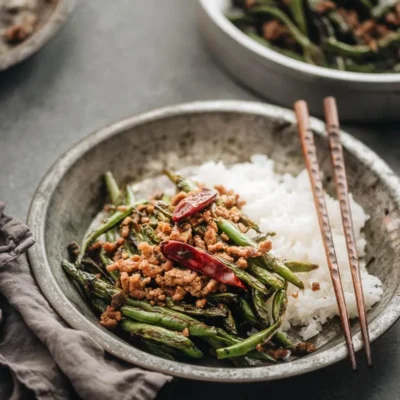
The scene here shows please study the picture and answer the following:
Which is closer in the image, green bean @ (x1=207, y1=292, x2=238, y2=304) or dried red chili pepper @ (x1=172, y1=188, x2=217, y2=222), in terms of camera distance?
green bean @ (x1=207, y1=292, x2=238, y2=304)

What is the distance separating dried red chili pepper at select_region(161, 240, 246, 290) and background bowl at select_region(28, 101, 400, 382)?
0.40 meters

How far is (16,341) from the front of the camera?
2621mm

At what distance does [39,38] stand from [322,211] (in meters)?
2.37

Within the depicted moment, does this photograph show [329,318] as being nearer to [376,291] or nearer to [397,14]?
[376,291]

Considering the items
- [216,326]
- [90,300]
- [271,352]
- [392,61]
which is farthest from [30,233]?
[392,61]

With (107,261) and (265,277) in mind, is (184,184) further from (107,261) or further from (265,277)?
(265,277)

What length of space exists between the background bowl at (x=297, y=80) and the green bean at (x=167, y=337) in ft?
6.49

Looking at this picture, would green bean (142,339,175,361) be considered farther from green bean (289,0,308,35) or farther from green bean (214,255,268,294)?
green bean (289,0,308,35)

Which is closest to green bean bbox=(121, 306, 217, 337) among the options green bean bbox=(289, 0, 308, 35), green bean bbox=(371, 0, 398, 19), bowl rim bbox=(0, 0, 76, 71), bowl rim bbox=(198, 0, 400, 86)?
bowl rim bbox=(198, 0, 400, 86)

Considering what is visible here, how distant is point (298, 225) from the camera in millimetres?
3057

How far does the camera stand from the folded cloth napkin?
235 centimetres

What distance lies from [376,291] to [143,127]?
1.61 meters

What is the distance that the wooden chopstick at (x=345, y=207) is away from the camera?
8.15 feet

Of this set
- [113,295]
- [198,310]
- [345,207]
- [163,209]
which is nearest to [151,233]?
[163,209]
